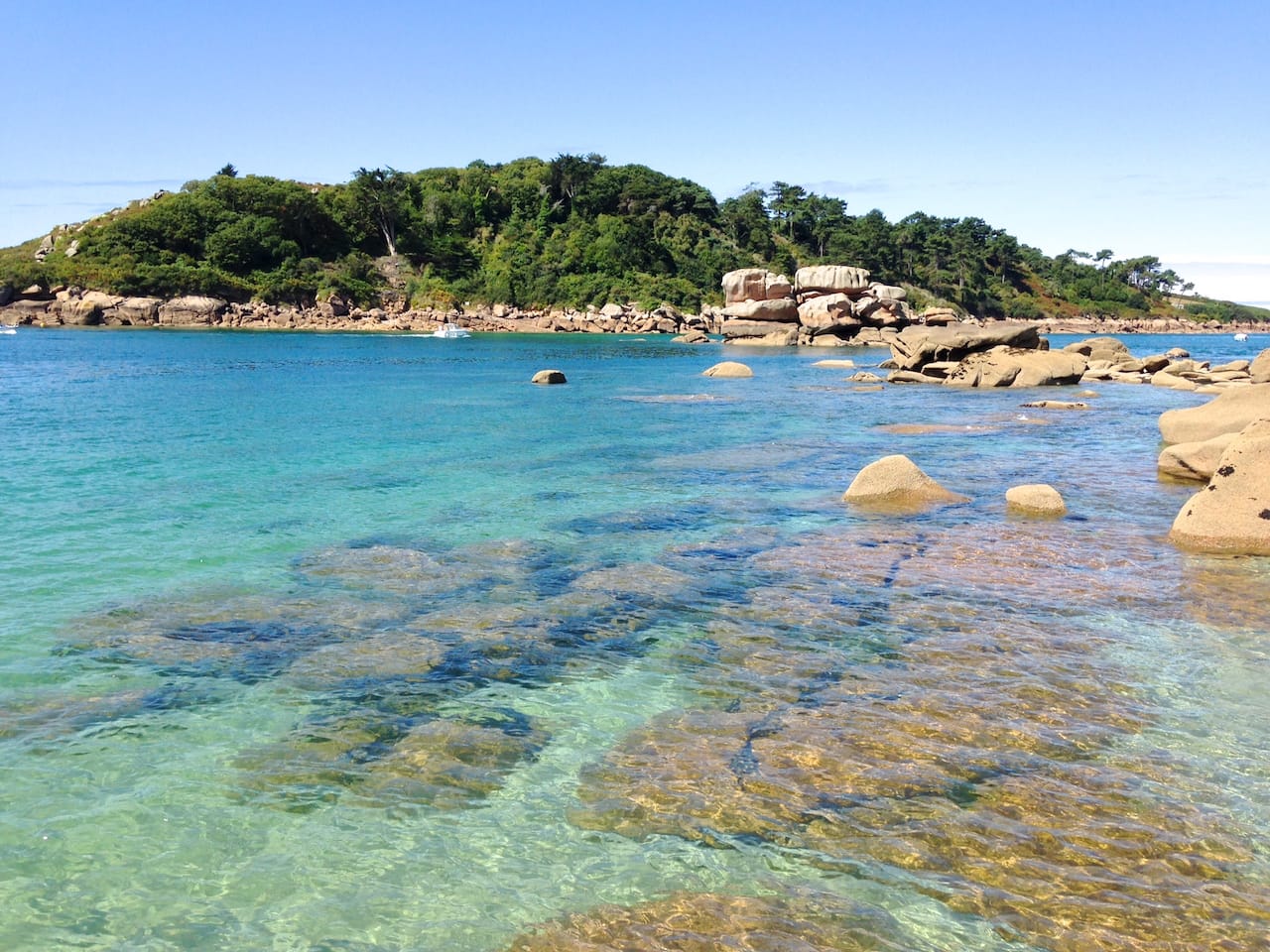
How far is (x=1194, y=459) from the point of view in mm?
15938

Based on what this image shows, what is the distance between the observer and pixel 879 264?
135500 millimetres

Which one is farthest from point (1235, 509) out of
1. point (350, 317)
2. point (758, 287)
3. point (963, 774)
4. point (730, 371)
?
point (350, 317)

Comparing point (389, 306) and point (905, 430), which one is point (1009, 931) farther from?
point (389, 306)

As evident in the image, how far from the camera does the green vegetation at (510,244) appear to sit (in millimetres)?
110125

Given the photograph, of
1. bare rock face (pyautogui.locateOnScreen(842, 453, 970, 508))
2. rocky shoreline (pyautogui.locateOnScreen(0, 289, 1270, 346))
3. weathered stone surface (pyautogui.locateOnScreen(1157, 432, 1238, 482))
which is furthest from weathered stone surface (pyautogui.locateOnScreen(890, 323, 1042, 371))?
rocky shoreline (pyautogui.locateOnScreen(0, 289, 1270, 346))

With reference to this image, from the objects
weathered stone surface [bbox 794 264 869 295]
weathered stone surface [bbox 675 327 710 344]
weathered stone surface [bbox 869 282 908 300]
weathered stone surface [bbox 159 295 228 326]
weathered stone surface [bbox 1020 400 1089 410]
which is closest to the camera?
weathered stone surface [bbox 1020 400 1089 410]

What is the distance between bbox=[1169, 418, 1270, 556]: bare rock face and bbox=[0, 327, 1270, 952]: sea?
0.45 metres

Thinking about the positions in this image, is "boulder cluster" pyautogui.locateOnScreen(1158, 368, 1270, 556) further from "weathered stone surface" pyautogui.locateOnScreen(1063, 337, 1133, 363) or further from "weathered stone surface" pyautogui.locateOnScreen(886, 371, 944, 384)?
"weathered stone surface" pyautogui.locateOnScreen(1063, 337, 1133, 363)

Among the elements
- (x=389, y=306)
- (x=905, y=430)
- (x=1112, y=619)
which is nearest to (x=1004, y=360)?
(x=905, y=430)

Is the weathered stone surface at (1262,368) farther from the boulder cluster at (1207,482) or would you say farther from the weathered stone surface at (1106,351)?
the weathered stone surface at (1106,351)

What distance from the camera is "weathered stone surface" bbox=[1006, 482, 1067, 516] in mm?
13648

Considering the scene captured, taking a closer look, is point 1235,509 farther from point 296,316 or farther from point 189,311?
point 189,311

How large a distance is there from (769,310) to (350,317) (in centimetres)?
5121

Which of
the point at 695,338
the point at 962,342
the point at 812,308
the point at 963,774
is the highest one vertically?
the point at 812,308
